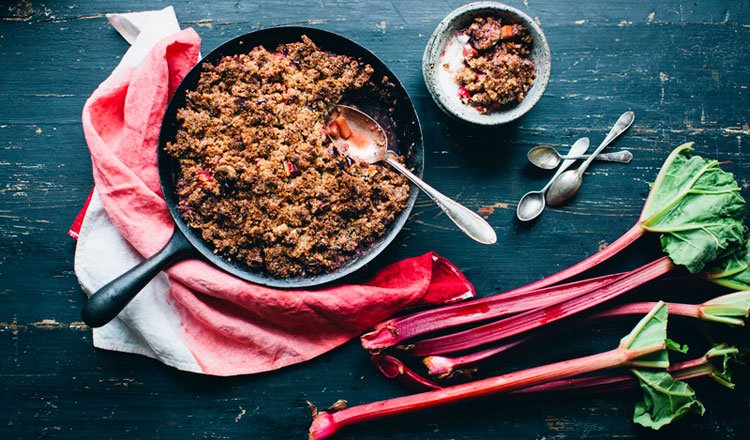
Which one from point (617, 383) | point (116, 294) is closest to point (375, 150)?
point (116, 294)

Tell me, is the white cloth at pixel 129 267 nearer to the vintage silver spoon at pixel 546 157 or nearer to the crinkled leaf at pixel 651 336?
the vintage silver spoon at pixel 546 157

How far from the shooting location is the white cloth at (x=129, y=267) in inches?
85.2

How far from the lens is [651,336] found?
2.21 metres

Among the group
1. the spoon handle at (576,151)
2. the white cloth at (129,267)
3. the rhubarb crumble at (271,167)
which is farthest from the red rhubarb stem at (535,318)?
the white cloth at (129,267)

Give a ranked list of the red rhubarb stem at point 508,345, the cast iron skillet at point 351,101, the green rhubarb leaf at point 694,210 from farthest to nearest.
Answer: the red rhubarb stem at point 508,345 < the green rhubarb leaf at point 694,210 < the cast iron skillet at point 351,101

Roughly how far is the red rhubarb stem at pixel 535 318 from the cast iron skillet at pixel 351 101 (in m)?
0.50

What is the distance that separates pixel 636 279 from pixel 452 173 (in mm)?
841

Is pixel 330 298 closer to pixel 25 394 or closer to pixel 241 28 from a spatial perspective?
pixel 241 28

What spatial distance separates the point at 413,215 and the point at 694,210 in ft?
3.55

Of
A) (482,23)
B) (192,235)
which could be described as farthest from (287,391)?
(482,23)

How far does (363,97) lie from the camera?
217 centimetres

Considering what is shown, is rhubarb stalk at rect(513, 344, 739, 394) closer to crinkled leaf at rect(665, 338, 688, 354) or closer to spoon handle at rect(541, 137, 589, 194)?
crinkled leaf at rect(665, 338, 688, 354)

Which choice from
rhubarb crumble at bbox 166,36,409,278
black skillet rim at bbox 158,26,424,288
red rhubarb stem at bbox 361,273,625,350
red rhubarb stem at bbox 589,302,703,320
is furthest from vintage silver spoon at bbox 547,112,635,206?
rhubarb crumble at bbox 166,36,409,278

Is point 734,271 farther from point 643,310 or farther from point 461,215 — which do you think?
point 461,215
